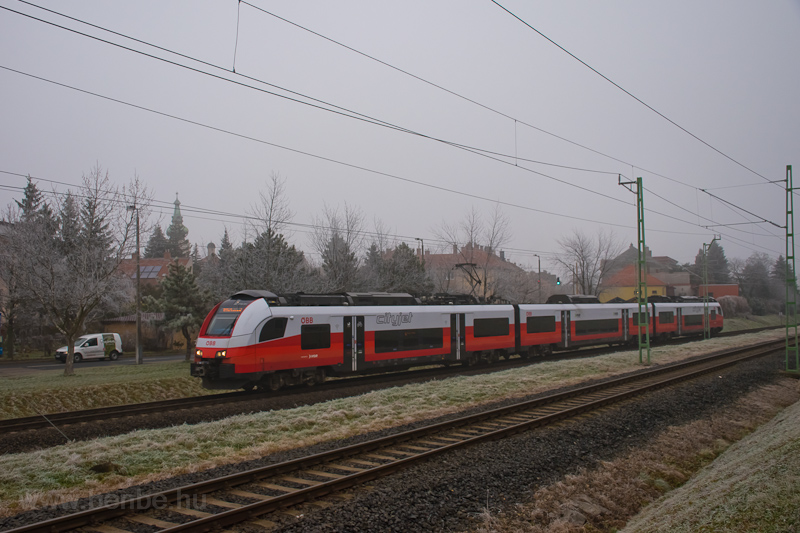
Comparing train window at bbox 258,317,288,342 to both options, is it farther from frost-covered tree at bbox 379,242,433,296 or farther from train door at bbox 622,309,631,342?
train door at bbox 622,309,631,342

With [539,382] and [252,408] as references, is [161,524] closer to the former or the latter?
[252,408]

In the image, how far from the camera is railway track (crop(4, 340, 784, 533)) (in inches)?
239

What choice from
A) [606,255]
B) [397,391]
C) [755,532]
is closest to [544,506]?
[755,532]

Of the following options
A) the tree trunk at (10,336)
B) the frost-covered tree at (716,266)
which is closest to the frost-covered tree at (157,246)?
the tree trunk at (10,336)

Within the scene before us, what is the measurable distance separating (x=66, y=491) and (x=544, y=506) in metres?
6.38

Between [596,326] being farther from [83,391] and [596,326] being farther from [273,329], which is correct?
[83,391]

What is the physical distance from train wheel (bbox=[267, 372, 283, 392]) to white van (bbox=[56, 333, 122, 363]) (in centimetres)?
2373

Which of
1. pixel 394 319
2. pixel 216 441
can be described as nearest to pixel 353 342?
pixel 394 319

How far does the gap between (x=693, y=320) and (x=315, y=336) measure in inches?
1336

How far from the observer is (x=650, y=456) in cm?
959

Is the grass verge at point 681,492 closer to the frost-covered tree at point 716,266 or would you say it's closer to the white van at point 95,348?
the white van at point 95,348

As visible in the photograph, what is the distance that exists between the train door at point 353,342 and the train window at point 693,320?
30006mm

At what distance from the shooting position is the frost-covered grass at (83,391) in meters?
15.9

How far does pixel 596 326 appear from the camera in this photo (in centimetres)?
3038
